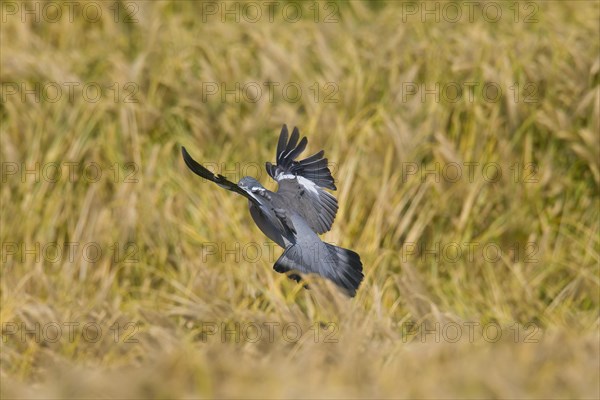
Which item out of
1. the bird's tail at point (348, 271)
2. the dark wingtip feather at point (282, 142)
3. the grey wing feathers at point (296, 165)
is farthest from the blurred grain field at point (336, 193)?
the dark wingtip feather at point (282, 142)

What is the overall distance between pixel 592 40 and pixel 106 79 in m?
2.31

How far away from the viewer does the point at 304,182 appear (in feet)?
12.1

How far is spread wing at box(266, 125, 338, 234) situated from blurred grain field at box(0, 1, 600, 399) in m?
0.31

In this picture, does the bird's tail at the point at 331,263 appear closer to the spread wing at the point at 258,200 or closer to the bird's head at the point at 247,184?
the spread wing at the point at 258,200

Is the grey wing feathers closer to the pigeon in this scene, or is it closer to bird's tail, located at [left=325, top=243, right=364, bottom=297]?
the pigeon

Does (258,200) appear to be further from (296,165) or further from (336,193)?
(336,193)

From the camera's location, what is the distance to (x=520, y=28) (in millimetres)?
5398

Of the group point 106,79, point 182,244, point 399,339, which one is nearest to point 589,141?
point 399,339

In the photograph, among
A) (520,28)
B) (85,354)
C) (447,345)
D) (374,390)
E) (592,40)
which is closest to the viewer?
(374,390)

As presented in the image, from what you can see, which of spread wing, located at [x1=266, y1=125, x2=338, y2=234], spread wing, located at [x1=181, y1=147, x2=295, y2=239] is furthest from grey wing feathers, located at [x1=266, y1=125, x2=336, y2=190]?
spread wing, located at [x1=181, y1=147, x2=295, y2=239]

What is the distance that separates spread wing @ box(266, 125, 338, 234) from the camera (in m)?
3.60

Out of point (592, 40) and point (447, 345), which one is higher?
point (592, 40)

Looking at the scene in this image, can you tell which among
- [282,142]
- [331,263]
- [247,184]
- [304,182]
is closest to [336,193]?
[304,182]

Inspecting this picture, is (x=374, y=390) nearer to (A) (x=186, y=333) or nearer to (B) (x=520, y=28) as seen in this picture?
(A) (x=186, y=333)
